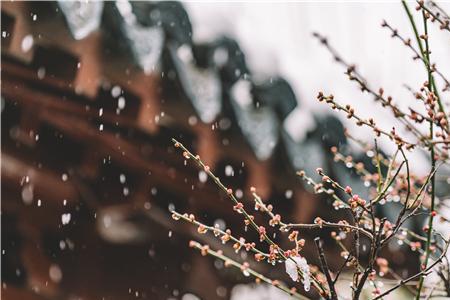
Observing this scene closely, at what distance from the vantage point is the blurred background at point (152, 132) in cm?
228

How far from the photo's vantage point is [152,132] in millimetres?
2615

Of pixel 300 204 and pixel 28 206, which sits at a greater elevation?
pixel 300 204

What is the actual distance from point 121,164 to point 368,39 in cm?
195

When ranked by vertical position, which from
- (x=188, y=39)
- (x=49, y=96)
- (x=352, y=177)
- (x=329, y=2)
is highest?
(x=329, y=2)

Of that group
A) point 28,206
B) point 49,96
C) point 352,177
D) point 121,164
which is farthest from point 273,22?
point 28,206

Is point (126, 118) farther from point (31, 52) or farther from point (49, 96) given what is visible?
point (31, 52)

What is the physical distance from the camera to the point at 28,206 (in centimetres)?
285

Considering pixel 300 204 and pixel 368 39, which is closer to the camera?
pixel 300 204

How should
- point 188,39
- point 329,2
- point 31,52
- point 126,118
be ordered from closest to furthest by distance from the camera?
point 31,52 < point 188,39 < point 126,118 < point 329,2

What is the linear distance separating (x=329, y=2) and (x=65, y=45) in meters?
2.34

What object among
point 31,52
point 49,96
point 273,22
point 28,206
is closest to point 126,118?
point 49,96

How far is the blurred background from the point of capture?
89.7 inches

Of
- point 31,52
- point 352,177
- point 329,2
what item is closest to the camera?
point 31,52

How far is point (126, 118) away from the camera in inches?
102
